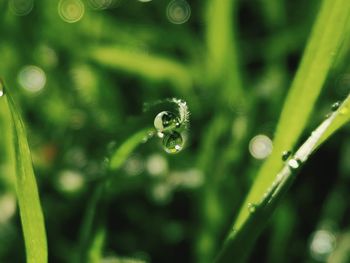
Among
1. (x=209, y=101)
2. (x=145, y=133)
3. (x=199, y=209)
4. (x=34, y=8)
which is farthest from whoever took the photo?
(x=34, y=8)

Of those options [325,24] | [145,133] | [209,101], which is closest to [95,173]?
[209,101]

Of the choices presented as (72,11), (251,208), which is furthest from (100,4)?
(251,208)

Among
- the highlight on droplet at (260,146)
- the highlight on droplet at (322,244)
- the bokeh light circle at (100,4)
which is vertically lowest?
the highlight on droplet at (322,244)

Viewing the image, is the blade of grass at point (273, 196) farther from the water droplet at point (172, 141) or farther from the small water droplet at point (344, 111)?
the water droplet at point (172, 141)

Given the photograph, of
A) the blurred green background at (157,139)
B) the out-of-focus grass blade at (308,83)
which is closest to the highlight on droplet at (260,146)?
the blurred green background at (157,139)

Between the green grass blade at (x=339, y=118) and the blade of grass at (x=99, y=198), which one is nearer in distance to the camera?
the green grass blade at (x=339, y=118)

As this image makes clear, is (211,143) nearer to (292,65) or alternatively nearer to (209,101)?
(209,101)

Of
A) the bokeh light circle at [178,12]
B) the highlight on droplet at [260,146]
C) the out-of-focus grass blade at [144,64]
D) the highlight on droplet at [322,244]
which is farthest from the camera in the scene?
the bokeh light circle at [178,12]
